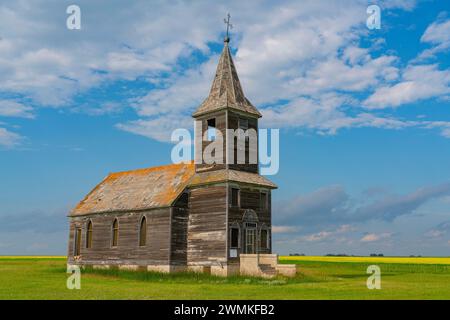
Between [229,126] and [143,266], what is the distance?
1209 cm

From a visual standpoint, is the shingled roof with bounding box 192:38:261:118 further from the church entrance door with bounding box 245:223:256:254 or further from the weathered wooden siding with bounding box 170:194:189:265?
the church entrance door with bounding box 245:223:256:254

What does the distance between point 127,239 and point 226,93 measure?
13713mm

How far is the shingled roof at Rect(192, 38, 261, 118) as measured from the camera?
3919cm

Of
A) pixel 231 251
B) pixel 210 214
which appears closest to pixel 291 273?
pixel 231 251

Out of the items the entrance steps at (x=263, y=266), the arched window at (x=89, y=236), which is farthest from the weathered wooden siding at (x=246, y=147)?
the arched window at (x=89, y=236)

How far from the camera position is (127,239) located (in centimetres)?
4147

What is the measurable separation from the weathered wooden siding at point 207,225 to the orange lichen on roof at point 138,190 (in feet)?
5.78

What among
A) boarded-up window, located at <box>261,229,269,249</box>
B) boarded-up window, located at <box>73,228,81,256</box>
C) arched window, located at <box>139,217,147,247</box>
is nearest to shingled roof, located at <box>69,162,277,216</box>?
arched window, located at <box>139,217,147,247</box>

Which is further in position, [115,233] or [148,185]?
[148,185]

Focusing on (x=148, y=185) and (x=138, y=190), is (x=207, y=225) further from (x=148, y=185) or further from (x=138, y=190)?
(x=138, y=190)

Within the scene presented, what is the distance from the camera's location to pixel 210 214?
3697 centimetres

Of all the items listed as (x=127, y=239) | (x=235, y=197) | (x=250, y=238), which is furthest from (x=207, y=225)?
(x=127, y=239)

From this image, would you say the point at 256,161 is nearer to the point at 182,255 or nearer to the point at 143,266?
the point at 182,255
